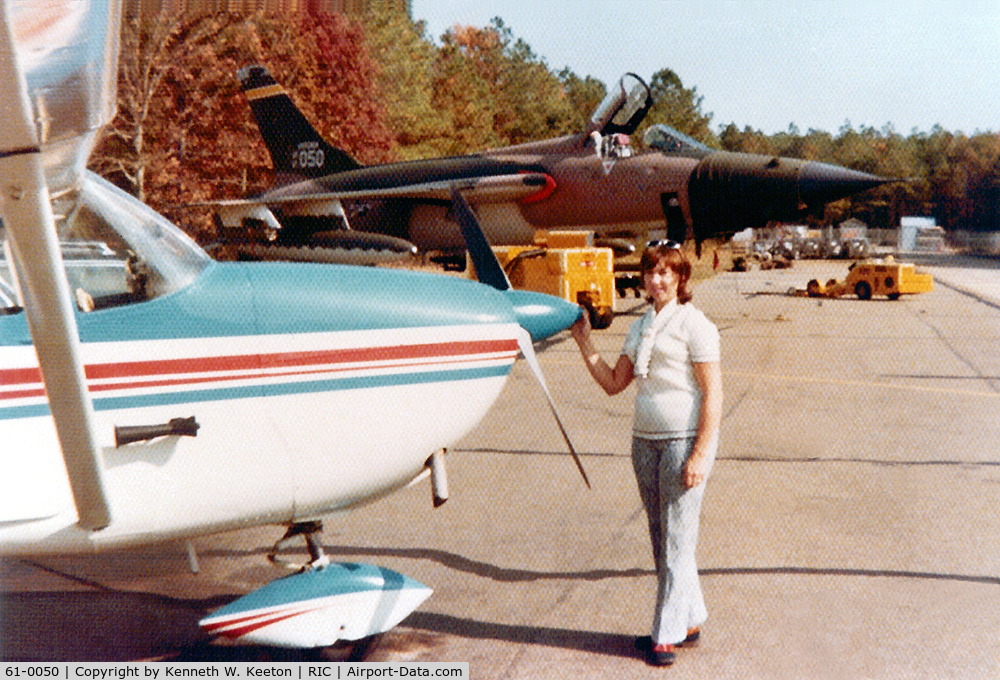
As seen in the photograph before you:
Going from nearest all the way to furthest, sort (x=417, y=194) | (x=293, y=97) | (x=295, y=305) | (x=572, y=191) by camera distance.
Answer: (x=295, y=305) → (x=572, y=191) → (x=417, y=194) → (x=293, y=97)

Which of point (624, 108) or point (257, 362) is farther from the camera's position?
point (624, 108)

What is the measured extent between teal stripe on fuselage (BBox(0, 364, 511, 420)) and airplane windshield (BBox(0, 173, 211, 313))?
32 cm

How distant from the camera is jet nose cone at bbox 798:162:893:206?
44.1 ft

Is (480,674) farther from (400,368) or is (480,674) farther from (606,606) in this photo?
(400,368)

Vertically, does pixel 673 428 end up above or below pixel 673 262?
below

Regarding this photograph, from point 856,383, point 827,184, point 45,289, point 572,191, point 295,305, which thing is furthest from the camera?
point 572,191

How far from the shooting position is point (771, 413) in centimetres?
781

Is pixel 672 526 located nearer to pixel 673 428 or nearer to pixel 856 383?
pixel 673 428

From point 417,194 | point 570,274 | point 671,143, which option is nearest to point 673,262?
point 570,274

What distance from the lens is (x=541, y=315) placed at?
3.66 meters

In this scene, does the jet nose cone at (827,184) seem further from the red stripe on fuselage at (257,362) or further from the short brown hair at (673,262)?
the red stripe on fuselage at (257,362)

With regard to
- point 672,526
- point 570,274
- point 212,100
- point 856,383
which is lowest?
point 856,383

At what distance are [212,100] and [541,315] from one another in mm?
20231

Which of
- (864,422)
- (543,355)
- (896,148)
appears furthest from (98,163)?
(896,148)
